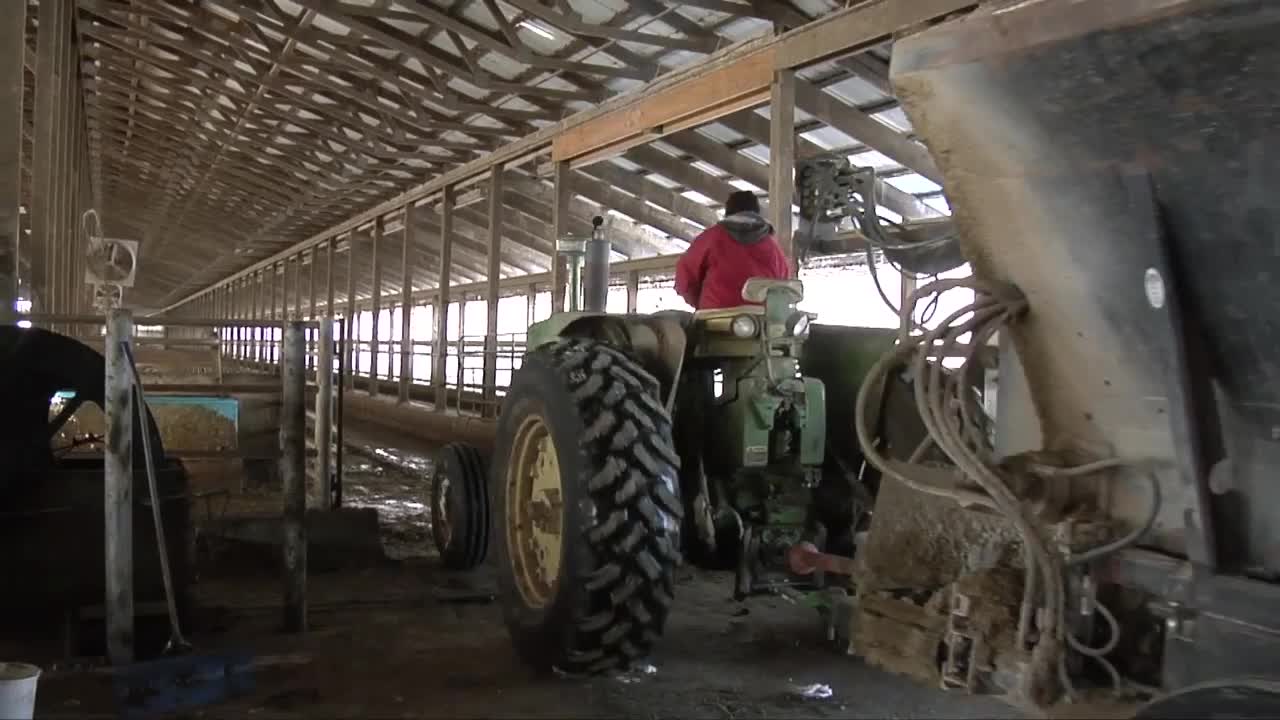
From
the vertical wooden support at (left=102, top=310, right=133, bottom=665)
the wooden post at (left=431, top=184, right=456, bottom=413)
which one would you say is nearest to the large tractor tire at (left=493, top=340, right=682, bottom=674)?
the vertical wooden support at (left=102, top=310, right=133, bottom=665)

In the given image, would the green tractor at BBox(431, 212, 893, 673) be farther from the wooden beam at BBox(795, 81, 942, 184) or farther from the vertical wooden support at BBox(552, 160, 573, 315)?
the vertical wooden support at BBox(552, 160, 573, 315)

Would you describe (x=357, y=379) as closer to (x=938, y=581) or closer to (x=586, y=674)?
(x=586, y=674)

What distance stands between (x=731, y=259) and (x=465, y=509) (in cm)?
245

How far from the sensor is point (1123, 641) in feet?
6.38

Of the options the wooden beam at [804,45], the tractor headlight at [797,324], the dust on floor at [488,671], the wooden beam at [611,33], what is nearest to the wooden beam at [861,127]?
the wooden beam at [804,45]

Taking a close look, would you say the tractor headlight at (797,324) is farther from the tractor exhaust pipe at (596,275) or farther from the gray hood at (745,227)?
the tractor exhaust pipe at (596,275)

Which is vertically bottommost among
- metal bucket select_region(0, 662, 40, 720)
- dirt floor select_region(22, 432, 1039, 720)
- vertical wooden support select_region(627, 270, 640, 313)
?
dirt floor select_region(22, 432, 1039, 720)

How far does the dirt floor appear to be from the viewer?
145 inches

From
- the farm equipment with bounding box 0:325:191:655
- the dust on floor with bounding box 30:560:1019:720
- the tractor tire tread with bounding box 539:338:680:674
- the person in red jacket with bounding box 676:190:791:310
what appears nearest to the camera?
the tractor tire tread with bounding box 539:338:680:674

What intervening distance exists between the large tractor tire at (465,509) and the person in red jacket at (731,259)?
2063 mm

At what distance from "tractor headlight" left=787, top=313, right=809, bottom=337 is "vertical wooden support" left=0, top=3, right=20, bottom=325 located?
5.41 m

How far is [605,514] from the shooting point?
3.45m

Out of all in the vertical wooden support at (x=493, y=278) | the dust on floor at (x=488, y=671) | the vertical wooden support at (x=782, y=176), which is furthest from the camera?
the vertical wooden support at (x=493, y=278)

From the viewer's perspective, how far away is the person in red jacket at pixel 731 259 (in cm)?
465
